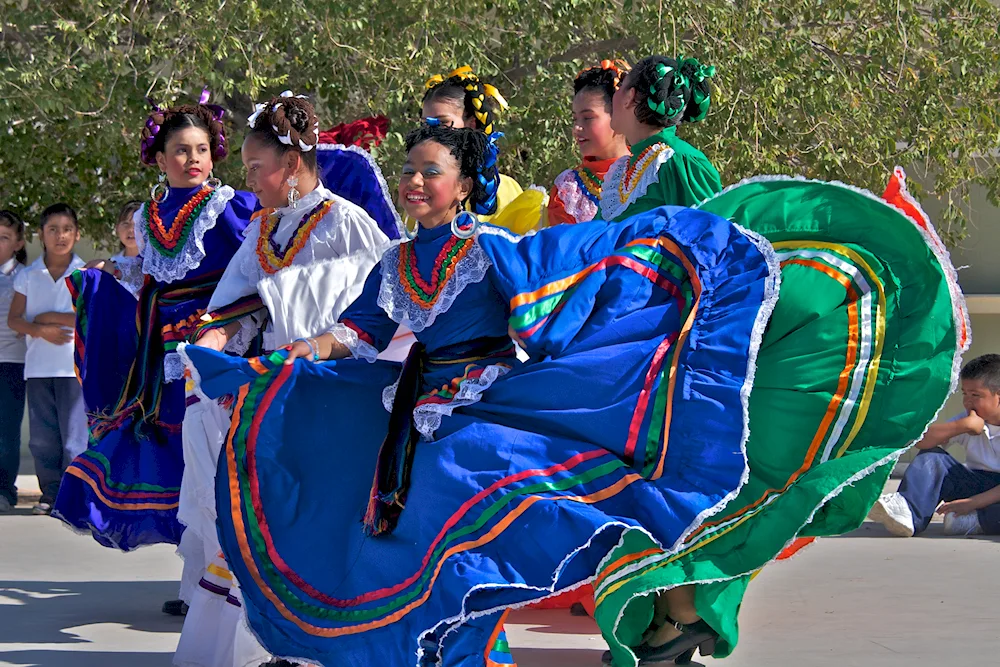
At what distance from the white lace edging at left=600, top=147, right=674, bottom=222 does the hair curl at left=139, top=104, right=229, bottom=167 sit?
1500 millimetres

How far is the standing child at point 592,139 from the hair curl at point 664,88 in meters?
0.82

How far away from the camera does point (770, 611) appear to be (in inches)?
223

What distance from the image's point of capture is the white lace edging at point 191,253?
533 centimetres

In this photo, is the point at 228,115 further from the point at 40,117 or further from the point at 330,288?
the point at 330,288

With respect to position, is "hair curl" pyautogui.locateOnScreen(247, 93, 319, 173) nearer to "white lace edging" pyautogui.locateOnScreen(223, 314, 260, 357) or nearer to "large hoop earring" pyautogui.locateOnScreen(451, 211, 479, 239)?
"white lace edging" pyautogui.locateOnScreen(223, 314, 260, 357)

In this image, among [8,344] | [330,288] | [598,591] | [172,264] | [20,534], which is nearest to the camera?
[598,591]

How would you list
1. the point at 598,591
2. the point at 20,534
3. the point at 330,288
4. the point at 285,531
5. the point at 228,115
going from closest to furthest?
1. the point at 598,591
2. the point at 285,531
3. the point at 330,288
4. the point at 20,534
5. the point at 228,115

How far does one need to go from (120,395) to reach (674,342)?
2660 millimetres

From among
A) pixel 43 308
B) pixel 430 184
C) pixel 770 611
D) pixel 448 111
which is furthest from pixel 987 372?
pixel 43 308

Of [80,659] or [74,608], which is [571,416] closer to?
[80,659]

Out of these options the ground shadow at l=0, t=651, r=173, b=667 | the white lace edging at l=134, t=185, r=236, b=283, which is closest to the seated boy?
the white lace edging at l=134, t=185, r=236, b=283

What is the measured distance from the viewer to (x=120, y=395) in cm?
569

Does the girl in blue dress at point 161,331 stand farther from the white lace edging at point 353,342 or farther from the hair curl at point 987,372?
the hair curl at point 987,372

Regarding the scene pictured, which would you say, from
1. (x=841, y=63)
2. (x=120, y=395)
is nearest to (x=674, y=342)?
(x=120, y=395)
